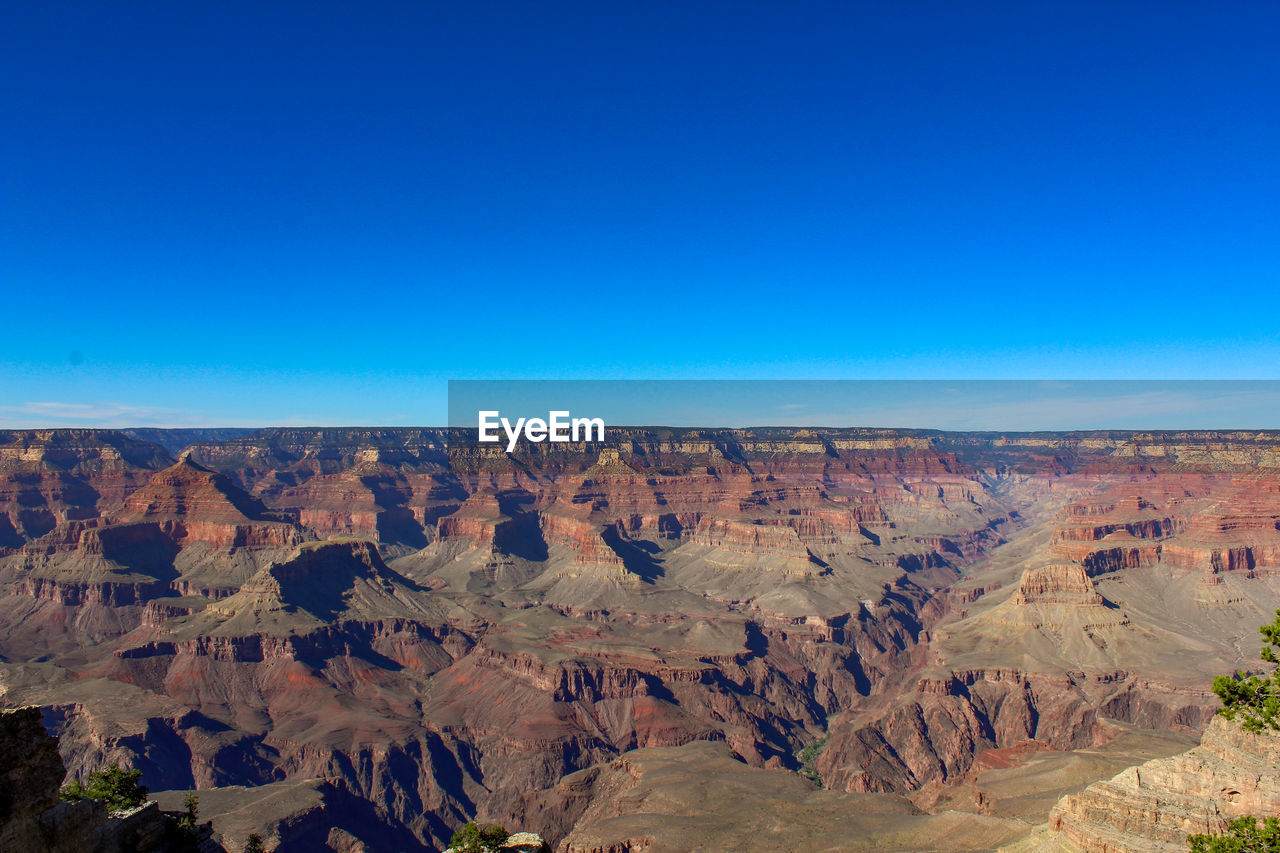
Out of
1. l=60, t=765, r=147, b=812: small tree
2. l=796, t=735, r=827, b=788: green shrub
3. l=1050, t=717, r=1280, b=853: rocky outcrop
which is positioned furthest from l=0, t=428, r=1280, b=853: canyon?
l=60, t=765, r=147, b=812: small tree

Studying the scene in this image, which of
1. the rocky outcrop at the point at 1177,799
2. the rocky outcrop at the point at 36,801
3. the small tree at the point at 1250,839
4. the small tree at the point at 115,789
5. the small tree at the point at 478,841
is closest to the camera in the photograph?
the rocky outcrop at the point at 36,801

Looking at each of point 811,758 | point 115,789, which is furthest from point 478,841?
point 811,758

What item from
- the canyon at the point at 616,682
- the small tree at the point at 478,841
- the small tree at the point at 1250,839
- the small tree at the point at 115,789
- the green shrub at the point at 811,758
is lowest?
the green shrub at the point at 811,758

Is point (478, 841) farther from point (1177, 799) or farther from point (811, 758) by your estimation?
point (811, 758)

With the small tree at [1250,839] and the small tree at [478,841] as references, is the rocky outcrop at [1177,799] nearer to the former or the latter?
the small tree at [1250,839]

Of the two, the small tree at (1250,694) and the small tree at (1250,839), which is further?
the small tree at (1250,694)

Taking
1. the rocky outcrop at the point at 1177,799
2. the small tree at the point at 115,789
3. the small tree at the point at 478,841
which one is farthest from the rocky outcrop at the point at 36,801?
the rocky outcrop at the point at 1177,799

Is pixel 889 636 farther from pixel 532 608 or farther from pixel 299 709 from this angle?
pixel 299 709

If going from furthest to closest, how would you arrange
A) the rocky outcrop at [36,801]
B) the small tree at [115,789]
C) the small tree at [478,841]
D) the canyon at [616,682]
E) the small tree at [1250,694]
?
the canyon at [616,682], the small tree at [115,789], the small tree at [478,841], the small tree at [1250,694], the rocky outcrop at [36,801]
